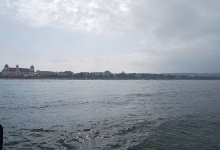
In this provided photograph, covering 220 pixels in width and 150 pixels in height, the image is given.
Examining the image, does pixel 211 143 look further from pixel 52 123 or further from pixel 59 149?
pixel 52 123

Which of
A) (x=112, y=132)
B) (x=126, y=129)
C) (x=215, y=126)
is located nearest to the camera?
(x=112, y=132)

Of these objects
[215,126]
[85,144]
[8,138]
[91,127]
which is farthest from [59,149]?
[215,126]

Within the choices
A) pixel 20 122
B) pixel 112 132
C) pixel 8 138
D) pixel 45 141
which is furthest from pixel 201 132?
pixel 20 122

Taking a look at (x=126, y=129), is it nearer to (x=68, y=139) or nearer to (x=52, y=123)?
(x=68, y=139)

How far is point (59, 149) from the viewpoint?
1309 centimetres

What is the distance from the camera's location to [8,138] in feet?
50.4

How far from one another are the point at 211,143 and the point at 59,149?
Answer: 993cm

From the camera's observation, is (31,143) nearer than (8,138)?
Yes

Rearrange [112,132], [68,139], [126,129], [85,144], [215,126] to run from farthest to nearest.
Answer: [215,126] → [126,129] → [112,132] → [68,139] → [85,144]

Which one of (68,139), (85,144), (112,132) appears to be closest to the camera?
(85,144)

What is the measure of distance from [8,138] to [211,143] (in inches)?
544

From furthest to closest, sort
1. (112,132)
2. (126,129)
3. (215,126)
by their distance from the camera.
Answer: (215,126)
(126,129)
(112,132)

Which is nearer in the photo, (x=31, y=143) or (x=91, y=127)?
(x=31, y=143)

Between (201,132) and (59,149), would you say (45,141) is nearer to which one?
(59,149)
